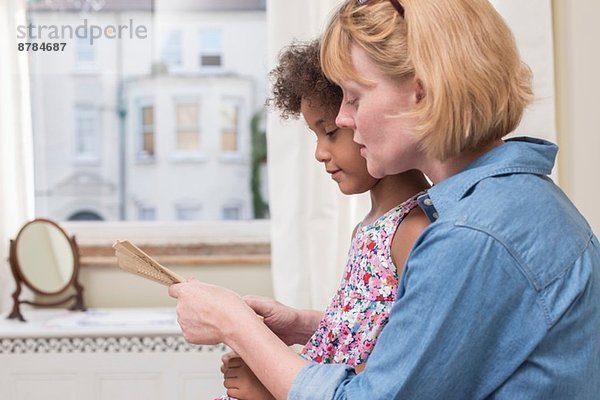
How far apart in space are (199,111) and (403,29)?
75.2 inches

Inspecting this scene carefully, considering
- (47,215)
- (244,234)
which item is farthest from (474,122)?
(47,215)

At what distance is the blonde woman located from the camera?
3.12 feet

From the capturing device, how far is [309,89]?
1434 mm

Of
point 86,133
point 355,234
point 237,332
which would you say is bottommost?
point 237,332

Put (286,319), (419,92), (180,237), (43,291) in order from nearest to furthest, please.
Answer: (419,92)
(286,319)
(43,291)
(180,237)

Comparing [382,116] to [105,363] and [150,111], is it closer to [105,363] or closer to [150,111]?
[105,363]

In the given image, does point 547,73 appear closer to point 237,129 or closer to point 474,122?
point 237,129

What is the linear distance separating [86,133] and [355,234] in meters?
1.69

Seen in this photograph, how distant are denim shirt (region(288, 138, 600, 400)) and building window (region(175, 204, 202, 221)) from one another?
1947mm

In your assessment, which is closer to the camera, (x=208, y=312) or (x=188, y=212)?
(x=208, y=312)

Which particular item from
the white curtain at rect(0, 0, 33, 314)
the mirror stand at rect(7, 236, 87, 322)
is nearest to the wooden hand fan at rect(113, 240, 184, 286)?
the mirror stand at rect(7, 236, 87, 322)

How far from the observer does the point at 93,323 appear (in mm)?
2537

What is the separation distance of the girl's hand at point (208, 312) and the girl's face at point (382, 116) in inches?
11.0

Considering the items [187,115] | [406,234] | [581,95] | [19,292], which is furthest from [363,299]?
[187,115]
